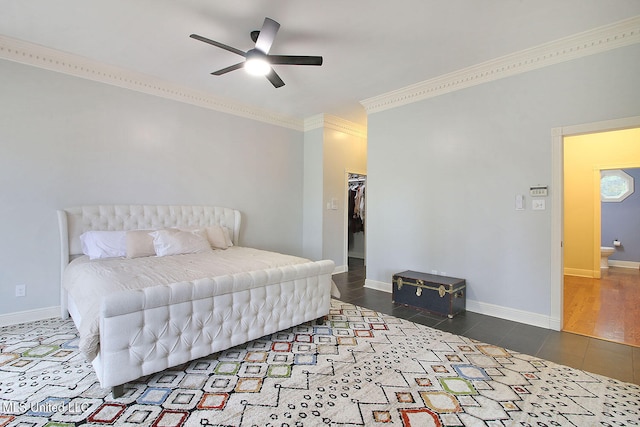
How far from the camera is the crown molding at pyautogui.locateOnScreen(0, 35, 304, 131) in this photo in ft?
10.6

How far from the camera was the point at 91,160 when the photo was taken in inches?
145

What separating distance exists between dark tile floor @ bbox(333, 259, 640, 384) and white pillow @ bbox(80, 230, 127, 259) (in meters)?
2.84

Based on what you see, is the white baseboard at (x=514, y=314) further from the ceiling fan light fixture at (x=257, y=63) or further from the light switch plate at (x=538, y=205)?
the ceiling fan light fixture at (x=257, y=63)

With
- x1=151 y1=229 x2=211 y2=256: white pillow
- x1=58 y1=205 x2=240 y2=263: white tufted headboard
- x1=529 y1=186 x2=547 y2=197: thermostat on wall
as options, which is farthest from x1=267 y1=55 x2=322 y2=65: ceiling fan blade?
x1=529 y1=186 x2=547 y2=197: thermostat on wall

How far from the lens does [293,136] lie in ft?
19.2

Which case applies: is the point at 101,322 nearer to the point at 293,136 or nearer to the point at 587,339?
the point at 587,339

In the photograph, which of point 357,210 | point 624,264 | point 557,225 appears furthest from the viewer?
point 357,210

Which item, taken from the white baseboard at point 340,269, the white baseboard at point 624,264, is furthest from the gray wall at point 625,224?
the white baseboard at point 340,269

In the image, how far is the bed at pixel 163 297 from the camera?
6.52 ft

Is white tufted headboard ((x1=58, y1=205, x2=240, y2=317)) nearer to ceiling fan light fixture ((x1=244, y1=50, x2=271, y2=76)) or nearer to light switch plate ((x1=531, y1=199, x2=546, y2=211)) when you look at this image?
ceiling fan light fixture ((x1=244, y1=50, x2=271, y2=76))

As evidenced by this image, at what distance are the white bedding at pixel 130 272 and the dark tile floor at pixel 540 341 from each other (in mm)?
1063

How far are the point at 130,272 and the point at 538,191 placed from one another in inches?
161

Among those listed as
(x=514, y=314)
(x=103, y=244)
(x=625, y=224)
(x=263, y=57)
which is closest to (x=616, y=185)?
(x=625, y=224)

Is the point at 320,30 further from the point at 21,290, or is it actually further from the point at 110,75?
the point at 21,290
